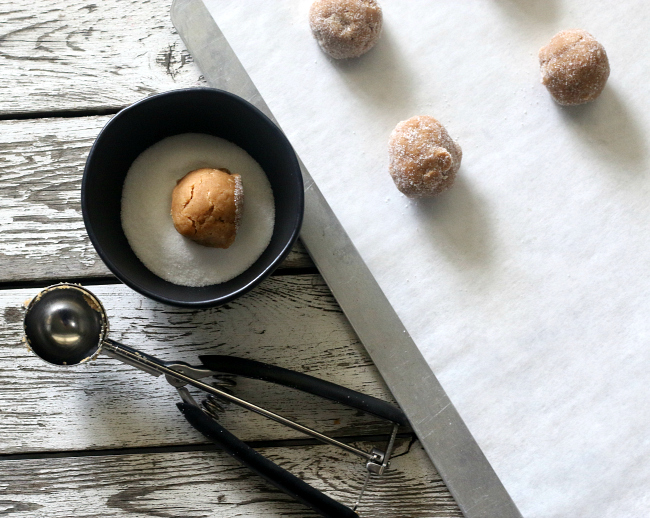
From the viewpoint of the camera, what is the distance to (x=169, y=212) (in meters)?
0.73

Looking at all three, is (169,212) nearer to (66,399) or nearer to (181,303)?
(181,303)

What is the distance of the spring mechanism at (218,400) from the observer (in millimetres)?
774

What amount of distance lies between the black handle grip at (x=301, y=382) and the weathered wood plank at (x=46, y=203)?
0.15m

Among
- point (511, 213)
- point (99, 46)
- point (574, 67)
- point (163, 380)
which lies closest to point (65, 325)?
point (163, 380)

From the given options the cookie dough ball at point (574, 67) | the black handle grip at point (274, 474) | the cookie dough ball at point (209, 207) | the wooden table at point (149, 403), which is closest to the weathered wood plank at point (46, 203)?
the wooden table at point (149, 403)

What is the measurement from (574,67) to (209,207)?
0.50 meters

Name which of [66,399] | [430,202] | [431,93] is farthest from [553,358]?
[66,399]

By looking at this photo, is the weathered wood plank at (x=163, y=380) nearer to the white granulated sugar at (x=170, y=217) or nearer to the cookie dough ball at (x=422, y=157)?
the white granulated sugar at (x=170, y=217)

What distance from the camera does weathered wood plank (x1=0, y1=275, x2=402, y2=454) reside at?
0.78 m

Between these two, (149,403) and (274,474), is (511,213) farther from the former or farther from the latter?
(149,403)

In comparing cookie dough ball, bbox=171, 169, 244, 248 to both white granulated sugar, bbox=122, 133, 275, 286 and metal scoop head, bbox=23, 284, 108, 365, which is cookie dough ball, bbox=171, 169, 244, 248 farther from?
metal scoop head, bbox=23, 284, 108, 365

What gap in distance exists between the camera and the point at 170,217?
735mm

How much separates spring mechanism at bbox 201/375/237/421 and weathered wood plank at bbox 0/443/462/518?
0.06 metres

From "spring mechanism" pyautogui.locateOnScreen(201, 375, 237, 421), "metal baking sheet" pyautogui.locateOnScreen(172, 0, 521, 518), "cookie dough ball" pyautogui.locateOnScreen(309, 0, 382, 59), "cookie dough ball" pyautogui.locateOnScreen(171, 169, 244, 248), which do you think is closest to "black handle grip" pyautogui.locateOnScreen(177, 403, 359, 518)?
"spring mechanism" pyautogui.locateOnScreen(201, 375, 237, 421)
